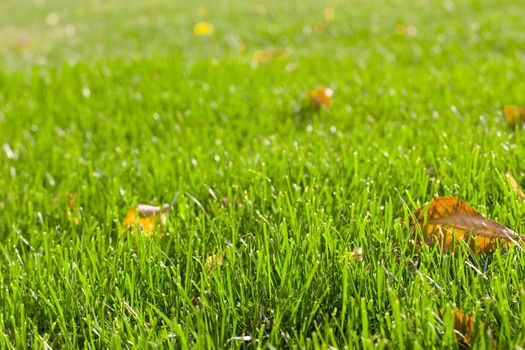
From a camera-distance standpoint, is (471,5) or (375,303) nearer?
(375,303)

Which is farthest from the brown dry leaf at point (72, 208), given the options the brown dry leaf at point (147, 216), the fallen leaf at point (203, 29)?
the fallen leaf at point (203, 29)

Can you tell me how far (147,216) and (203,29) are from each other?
20.5 feet

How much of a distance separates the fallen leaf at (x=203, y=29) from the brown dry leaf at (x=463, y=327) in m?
6.77

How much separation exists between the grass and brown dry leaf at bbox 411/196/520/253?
0.05 meters

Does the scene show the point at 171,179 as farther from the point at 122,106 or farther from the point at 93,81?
the point at 93,81

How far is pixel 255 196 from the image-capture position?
79.7 inches

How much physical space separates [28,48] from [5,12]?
6556 mm

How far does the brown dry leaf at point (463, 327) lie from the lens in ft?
3.92

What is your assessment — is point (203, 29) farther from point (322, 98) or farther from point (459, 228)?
point (459, 228)

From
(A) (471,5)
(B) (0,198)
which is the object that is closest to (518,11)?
(A) (471,5)

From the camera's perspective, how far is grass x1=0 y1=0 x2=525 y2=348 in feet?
4.35

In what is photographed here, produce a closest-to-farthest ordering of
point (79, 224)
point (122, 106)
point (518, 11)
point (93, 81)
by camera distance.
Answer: point (79, 224) < point (122, 106) < point (93, 81) < point (518, 11)

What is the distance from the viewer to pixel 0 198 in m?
2.38

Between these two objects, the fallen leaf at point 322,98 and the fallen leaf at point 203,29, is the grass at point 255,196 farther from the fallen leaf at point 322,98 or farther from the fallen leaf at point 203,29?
the fallen leaf at point 203,29
